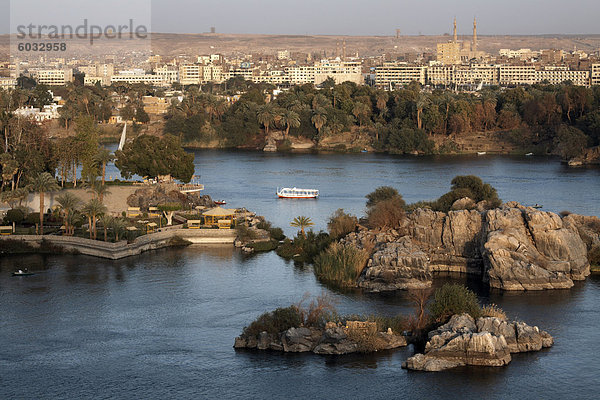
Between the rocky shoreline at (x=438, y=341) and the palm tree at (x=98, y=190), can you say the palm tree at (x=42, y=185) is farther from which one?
the rocky shoreline at (x=438, y=341)

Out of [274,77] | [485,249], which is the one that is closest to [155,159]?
[485,249]

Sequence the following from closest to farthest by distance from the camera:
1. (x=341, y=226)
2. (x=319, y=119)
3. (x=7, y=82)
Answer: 1. (x=341, y=226)
2. (x=319, y=119)
3. (x=7, y=82)

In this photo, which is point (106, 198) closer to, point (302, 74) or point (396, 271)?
point (396, 271)

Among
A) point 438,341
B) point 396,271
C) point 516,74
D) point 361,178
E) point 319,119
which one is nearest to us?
point 438,341

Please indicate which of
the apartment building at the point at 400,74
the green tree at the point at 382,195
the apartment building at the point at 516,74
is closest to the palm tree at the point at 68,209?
the green tree at the point at 382,195

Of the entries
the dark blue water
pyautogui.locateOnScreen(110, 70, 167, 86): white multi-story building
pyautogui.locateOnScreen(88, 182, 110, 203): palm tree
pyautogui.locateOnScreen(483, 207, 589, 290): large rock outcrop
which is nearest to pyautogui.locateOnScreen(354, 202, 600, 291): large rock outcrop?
pyautogui.locateOnScreen(483, 207, 589, 290): large rock outcrop
